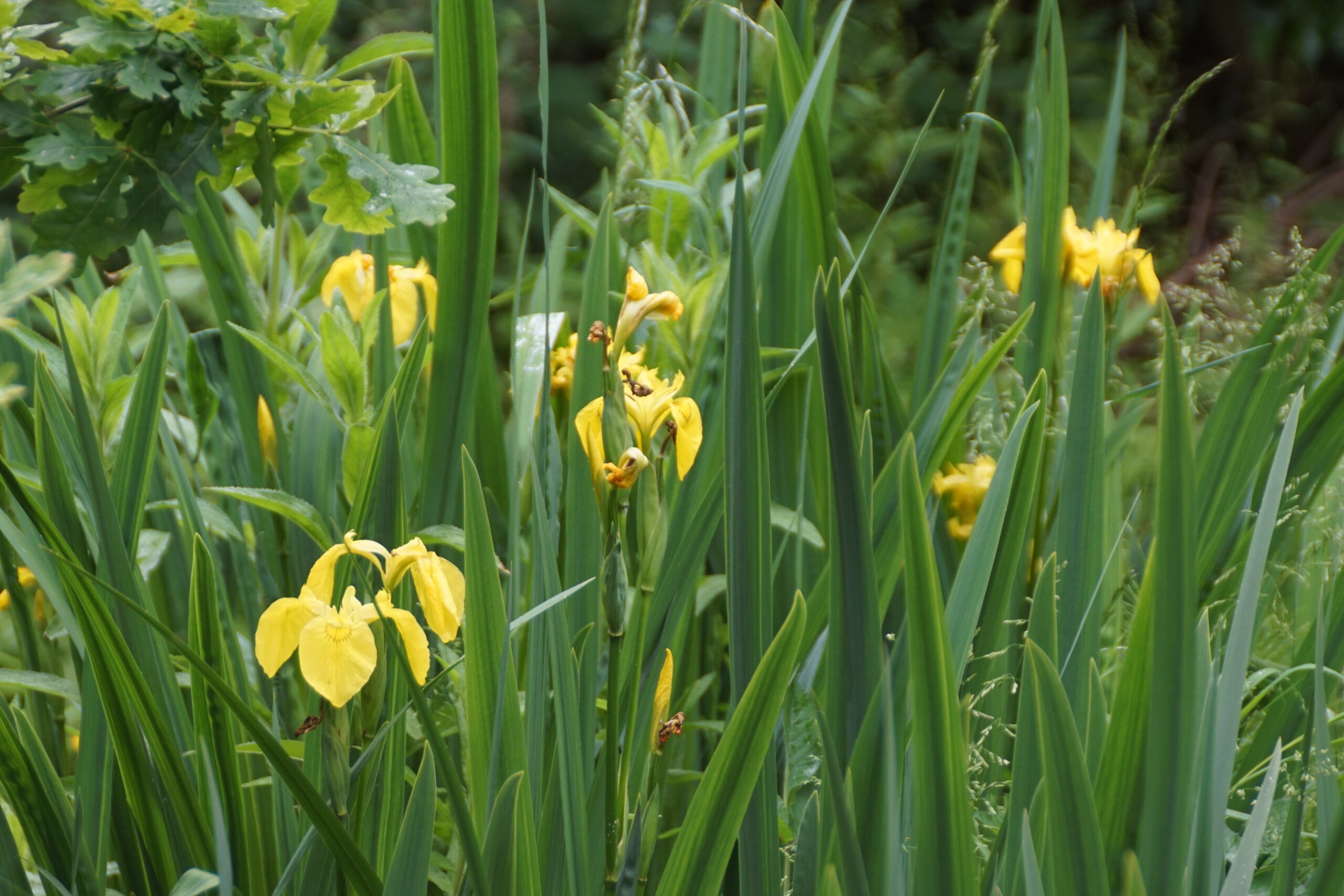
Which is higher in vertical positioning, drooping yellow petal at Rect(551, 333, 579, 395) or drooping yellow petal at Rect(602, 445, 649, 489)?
drooping yellow petal at Rect(551, 333, 579, 395)

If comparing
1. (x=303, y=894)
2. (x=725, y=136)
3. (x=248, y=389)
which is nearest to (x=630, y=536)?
(x=303, y=894)

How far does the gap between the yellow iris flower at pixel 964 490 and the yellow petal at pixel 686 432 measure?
31cm

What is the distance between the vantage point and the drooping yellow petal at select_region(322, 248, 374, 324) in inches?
35.4

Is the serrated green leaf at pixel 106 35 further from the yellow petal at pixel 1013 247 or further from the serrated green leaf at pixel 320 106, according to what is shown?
the yellow petal at pixel 1013 247

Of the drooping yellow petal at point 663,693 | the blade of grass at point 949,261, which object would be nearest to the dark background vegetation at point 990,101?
the blade of grass at point 949,261

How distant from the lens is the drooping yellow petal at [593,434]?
0.56 meters

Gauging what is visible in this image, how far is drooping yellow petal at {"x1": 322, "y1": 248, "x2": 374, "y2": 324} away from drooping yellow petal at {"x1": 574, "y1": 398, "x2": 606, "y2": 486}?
39cm

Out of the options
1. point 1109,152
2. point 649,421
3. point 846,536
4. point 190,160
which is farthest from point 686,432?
point 1109,152

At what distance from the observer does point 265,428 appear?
861 mm

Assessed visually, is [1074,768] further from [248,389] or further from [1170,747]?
[248,389]

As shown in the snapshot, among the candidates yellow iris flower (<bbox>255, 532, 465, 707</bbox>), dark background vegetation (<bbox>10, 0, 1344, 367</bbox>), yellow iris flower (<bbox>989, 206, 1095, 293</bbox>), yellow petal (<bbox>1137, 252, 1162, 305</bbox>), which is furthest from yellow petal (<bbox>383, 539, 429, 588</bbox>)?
dark background vegetation (<bbox>10, 0, 1344, 367</bbox>)

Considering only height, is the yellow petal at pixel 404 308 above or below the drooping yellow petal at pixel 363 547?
above

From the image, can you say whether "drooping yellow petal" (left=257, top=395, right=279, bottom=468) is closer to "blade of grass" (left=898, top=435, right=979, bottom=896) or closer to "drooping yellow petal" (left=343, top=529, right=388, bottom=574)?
"drooping yellow petal" (left=343, top=529, right=388, bottom=574)

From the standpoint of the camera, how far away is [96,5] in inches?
24.2
